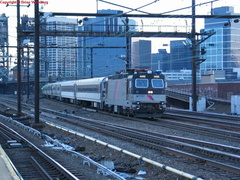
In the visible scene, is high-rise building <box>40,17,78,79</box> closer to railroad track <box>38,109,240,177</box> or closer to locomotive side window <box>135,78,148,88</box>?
locomotive side window <box>135,78,148,88</box>

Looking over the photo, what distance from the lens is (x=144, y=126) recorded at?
21641 mm

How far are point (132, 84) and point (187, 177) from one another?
1680cm

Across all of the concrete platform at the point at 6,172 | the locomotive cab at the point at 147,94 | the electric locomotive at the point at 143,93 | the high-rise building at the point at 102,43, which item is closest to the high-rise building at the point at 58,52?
the high-rise building at the point at 102,43

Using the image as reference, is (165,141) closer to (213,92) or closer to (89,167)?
(89,167)

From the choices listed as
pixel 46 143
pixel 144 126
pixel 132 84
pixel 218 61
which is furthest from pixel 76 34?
pixel 218 61

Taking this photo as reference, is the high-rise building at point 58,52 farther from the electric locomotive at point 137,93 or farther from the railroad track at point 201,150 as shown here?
the railroad track at point 201,150

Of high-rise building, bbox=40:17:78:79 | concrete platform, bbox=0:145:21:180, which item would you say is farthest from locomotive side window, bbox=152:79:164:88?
concrete platform, bbox=0:145:21:180

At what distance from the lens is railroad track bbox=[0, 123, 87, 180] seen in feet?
31.7

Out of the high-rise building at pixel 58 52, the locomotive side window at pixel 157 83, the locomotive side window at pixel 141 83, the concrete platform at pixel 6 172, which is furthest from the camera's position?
the high-rise building at pixel 58 52

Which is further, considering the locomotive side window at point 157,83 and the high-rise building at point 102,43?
the high-rise building at point 102,43

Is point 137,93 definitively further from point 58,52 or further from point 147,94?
point 58,52

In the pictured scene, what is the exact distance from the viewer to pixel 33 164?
1121 centimetres

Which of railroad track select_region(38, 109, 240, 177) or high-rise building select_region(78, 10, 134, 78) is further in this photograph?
high-rise building select_region(78, 10, 134, 78)

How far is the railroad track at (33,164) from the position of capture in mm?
9648
